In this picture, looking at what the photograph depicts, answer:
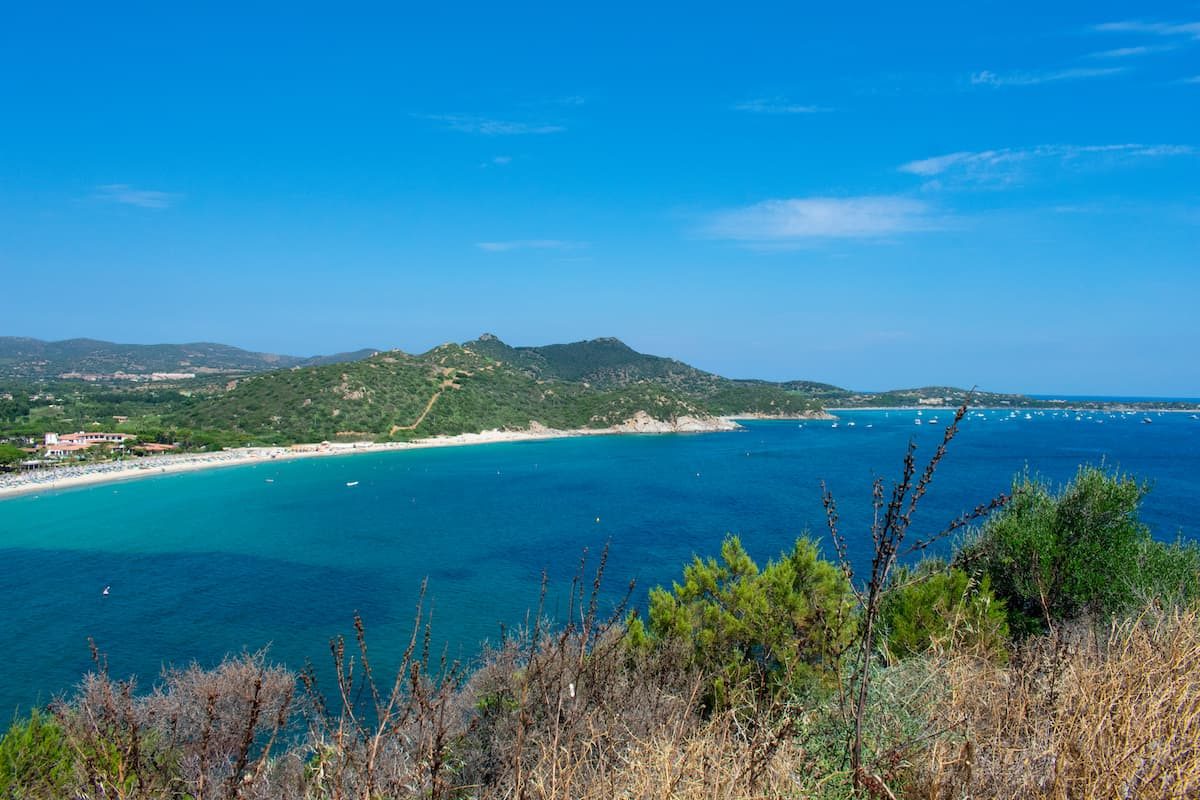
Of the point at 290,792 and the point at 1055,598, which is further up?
the point at 1055,598

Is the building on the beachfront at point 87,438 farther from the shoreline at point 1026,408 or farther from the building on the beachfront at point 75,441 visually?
the shoreline at point 1026,408

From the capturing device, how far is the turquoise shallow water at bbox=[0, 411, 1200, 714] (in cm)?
2305

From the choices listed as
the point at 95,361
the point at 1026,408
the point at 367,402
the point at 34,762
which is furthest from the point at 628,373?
the point at 34,762

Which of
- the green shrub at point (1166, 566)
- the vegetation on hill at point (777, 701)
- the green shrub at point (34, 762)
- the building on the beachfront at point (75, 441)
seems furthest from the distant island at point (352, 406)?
the green shrub at point (1166, 566)

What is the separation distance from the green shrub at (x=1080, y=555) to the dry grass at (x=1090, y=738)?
41.5ft

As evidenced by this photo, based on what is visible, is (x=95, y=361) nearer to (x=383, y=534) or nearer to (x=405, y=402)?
(x=405, y=402)

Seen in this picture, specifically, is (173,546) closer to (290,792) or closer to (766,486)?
(290,792)

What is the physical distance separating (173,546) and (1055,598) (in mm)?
40095

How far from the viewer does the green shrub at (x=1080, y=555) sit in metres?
14.9

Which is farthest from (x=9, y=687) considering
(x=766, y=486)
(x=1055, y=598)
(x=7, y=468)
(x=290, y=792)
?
(x=7, y=468)

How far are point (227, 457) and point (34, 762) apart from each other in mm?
64565

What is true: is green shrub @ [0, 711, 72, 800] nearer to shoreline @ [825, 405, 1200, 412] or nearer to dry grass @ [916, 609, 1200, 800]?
dry grass @ [916, 609, 1200, 800]

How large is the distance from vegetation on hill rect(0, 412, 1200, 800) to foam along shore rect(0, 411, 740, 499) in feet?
159

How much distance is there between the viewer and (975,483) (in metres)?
52.1
